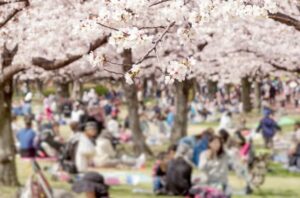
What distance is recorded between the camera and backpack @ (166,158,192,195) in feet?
45.4

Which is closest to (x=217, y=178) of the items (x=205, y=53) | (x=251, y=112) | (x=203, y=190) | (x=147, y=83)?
(x=203, y=190)

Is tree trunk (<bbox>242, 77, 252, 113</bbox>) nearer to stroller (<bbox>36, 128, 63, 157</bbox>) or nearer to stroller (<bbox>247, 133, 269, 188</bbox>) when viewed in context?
stroller (<bbox>36, 128, 63, 157</bbox>)

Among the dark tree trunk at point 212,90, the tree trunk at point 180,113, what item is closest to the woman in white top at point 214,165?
the tree trunk at point 180,113

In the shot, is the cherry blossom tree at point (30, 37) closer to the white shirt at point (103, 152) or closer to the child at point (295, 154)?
the white shirt at point (103, 152)

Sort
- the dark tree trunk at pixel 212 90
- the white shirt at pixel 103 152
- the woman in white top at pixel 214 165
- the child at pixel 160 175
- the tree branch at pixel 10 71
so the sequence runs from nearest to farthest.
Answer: the tree branch at pixel 10 71 → the woman in white top at pixel 214 165 → the child at pixel 160 175 → the white shirt at pixel 103 152 → the dark tree trunk at pixel 212 90

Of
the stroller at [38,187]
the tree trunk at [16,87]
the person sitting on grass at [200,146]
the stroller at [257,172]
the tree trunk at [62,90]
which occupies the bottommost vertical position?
the stroller at [257,172]

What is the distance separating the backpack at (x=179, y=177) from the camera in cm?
1384

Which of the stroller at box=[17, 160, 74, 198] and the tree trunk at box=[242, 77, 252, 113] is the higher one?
the tree trunk at box=[242, 77, 252, 113]

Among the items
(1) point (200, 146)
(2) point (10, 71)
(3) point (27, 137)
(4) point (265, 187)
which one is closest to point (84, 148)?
(2) point (10, 71)

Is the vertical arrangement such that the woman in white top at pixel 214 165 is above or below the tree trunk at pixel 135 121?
below

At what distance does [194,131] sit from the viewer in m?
30.3

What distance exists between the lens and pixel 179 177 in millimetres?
13922

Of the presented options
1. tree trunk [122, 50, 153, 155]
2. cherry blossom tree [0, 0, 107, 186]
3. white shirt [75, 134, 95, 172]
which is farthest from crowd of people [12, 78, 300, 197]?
cherry blossom tree [0, 0, 107, 186]

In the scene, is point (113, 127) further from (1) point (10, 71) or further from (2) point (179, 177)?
(1) point (10, 71)
